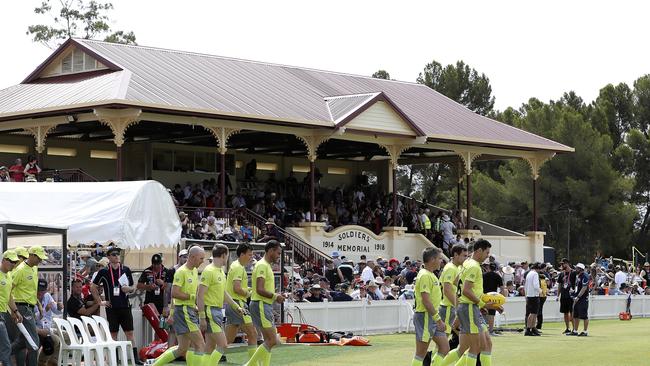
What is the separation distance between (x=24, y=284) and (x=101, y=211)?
3.43 m

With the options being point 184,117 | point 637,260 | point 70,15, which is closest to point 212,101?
point 184,117

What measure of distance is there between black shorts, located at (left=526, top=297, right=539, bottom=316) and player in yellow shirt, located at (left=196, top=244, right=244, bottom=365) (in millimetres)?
14114

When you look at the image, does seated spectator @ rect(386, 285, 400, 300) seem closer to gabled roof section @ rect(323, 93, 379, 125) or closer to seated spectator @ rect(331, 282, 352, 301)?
seated spectator @ rect(331, 282, 352, 301)

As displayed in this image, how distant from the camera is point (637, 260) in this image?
69.0 meters

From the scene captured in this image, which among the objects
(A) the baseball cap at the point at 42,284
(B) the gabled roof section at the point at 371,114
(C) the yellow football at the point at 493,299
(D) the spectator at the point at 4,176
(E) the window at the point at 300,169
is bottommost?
(C) the yellow football at the point at 493,299

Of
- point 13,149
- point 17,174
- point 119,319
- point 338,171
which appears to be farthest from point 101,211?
point 338,171

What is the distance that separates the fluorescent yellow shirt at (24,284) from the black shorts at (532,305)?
15.4 m

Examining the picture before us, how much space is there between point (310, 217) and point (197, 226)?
23.1 ft

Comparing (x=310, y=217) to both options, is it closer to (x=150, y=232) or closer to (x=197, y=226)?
(x=197, y=226)

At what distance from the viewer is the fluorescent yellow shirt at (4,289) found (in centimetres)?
1744

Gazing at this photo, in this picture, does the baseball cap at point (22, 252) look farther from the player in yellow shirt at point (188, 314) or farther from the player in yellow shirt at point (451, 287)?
the player in yellow shirt at point (451, 287)

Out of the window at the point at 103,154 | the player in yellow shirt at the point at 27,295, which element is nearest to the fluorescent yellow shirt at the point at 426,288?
the player in yellow shirt at the point at 27,295

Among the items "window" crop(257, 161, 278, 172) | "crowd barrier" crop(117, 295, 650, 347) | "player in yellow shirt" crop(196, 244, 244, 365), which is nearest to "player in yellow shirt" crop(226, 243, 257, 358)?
"player in yellow shirt" crop(196, 244, 244, 365)

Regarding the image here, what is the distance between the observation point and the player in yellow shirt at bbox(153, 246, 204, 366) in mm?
17562
